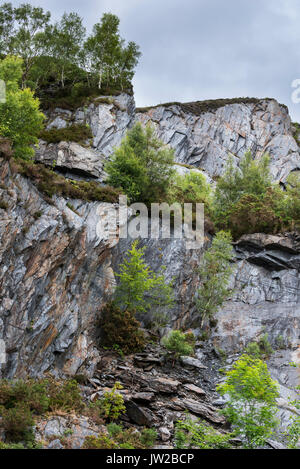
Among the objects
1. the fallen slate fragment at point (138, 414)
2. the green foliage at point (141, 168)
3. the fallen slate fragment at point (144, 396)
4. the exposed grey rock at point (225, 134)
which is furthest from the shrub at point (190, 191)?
the exposed grey rock at point (225, 134)

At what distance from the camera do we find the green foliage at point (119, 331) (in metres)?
18.6

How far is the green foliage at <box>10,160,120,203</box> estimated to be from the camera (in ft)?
53.9

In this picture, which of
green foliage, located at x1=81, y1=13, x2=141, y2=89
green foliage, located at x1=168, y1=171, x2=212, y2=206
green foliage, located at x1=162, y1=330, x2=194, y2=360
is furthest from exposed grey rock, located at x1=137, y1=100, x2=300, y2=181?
green foliage, located at x1=162, y1=330, x2=194, y2=360

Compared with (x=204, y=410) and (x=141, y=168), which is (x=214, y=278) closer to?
(x=141, y=168)

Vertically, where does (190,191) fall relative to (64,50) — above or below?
below

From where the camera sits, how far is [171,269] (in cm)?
2575

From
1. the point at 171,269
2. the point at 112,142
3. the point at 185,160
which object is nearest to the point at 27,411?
the point at 171,269

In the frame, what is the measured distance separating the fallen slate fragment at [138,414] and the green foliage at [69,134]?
85.9ft

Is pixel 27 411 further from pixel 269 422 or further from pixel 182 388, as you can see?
pixel 182 388

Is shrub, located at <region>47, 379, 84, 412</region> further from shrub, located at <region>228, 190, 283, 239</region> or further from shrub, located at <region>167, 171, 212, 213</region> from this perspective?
shrub, located at <region>228, 190, 283, 239</region>

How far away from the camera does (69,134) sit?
3328 cm

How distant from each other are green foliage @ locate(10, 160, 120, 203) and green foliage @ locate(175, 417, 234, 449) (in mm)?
12483

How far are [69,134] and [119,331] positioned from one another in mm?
22529

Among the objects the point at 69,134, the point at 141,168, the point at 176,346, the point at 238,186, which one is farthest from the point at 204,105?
the point at 176,346
